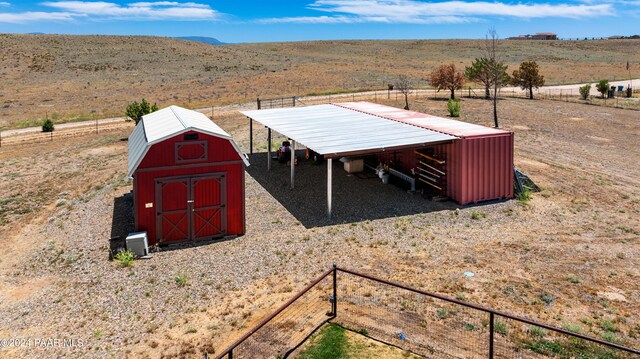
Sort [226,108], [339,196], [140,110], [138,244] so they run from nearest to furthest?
[138,244], [339,196], [140,110], [226,108]

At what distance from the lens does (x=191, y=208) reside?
58.4 ft

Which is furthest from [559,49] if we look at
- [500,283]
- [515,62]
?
[500,283]

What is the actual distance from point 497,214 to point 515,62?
111 meters

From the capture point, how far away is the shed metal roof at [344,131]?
20.5 meters

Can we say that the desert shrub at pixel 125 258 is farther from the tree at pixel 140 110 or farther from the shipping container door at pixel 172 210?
the tree at pixel 140 110

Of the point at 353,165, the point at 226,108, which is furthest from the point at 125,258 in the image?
the point at 226,108

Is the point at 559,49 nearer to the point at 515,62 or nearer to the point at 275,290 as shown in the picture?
the point at 515,62

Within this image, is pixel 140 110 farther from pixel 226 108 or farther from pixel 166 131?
pixel 166 131

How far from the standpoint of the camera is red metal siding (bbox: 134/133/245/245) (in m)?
17.1

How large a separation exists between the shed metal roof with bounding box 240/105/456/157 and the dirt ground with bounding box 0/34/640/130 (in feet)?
99.2

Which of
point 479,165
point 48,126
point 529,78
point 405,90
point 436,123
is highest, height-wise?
point 529,78

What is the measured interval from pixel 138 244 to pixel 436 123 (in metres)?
16.2

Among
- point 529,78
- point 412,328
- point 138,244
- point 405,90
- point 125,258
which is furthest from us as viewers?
point 529,78

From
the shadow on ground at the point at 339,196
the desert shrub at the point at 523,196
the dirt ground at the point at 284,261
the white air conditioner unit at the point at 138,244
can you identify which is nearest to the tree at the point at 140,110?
the dirt ground at the point at 284,261
